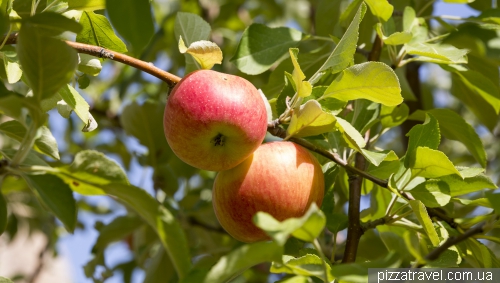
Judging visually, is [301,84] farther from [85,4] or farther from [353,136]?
[85,4]

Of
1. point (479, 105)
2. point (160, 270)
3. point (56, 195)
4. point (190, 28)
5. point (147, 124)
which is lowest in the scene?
point (160, 270)

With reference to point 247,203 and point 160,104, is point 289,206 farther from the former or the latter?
point 160,104

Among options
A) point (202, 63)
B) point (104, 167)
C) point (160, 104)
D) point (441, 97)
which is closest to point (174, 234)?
point (104, 167)

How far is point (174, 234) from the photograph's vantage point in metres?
0.85

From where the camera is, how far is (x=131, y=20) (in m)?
0.72

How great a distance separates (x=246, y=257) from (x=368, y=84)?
0.42 m

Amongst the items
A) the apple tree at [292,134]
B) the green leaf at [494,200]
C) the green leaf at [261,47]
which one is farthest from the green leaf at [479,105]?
the green leaf at [494,200]

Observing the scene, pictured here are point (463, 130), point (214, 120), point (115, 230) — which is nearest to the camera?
point (214, 120)

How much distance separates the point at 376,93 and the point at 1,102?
0.61 metres

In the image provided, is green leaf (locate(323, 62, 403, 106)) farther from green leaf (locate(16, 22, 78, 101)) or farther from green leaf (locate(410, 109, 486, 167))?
green leaf (locate(16, 22, 78, 101))

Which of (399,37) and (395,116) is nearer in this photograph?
(399,37)

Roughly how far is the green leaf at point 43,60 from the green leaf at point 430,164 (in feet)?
1.93

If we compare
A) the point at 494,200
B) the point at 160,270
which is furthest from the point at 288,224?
the point at 160,270

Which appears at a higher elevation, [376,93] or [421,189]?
[376,93]
